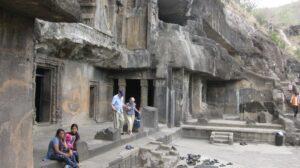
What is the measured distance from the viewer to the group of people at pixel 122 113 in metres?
11.2

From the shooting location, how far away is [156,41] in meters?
17.9

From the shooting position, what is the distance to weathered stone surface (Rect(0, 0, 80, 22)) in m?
4.07

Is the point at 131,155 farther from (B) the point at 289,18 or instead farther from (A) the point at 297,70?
(B) the point at 289,18

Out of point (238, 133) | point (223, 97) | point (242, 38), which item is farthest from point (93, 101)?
point (242, 38)

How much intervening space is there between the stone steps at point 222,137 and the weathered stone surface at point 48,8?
12.7 meters

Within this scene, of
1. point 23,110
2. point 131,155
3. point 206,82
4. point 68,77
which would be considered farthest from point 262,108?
point 23,110

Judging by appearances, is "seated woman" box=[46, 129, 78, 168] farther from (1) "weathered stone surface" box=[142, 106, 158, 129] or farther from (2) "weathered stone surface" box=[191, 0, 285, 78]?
(2) "weathered stone surface" box=[191, 0, 285, 78]

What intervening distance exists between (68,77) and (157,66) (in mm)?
4751

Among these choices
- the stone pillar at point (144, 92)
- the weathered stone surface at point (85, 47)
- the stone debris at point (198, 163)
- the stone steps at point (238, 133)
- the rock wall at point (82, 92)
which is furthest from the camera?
the stone pillar at point (144, 92)

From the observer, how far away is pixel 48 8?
13.8ft

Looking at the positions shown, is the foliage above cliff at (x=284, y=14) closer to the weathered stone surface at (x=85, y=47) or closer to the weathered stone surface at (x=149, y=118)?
the weathered stone surface at (x=85, y=47)

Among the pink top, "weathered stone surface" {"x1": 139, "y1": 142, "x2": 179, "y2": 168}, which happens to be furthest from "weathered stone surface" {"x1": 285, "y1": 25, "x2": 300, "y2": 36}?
the pink top

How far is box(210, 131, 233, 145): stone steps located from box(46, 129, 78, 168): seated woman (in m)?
10.2

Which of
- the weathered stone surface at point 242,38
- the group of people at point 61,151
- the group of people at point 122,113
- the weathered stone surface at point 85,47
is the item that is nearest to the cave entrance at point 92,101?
the weathered stone surface at point 85,47
